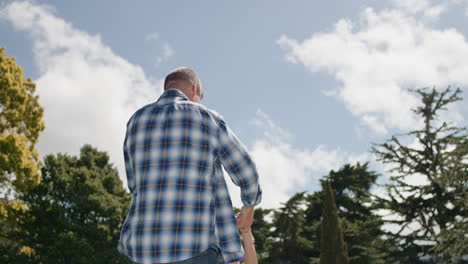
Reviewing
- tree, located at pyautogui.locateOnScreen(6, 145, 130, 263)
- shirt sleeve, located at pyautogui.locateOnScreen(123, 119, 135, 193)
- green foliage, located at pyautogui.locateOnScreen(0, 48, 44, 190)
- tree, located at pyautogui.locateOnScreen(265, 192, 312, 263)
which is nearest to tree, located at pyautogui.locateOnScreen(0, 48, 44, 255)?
green foliage, located at pyautogui.locateOnScreen(0, 48, 44, 190)

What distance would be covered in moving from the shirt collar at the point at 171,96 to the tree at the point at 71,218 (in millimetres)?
22669

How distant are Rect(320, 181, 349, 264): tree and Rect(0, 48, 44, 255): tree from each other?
1420 centimetres

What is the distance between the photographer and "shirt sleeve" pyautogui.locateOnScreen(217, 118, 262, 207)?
2.15 m

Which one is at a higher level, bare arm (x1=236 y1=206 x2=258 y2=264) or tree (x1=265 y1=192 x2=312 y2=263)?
tree (x1=265 y1=192 x2=312 y2=263)

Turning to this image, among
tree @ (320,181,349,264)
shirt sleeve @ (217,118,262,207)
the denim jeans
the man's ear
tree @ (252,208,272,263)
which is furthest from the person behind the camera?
tree @ (252,208,272,263)

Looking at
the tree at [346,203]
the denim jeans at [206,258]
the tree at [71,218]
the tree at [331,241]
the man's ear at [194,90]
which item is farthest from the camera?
the tree at [346,203]

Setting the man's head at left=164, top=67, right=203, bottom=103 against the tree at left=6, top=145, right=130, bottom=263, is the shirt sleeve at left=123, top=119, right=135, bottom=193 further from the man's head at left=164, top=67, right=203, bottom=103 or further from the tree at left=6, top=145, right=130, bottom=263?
the tree at left=6, top=145, right=130, bottom=263

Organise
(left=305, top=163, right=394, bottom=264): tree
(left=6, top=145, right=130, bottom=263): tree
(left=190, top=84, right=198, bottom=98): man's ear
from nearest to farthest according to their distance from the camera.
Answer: (left=190, top=84, right=198, bottom=98): man's ear < (left=6, top=145, right=130, bottom=263): tree < (left=305, top=163, right=394, bottom=264): tree

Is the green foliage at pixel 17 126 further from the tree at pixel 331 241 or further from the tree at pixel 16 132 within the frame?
the tree at pixel 331 241

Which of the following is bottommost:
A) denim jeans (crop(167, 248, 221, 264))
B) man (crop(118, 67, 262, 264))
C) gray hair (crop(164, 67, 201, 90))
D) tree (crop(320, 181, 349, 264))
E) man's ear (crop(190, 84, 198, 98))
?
denim jeans (crop(167, 248, 221, 264))

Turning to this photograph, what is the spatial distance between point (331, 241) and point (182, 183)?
2138cm

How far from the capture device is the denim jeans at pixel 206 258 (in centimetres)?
201

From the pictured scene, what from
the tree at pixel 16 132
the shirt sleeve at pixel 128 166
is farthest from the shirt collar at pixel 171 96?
the tree at pixel 16 132

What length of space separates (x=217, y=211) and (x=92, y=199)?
23277 millimetres
